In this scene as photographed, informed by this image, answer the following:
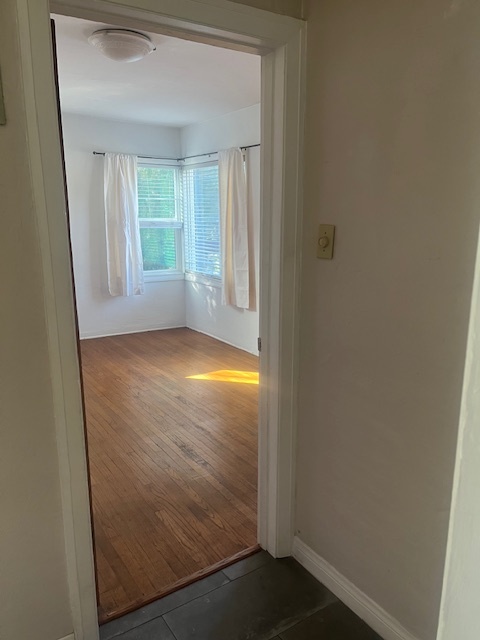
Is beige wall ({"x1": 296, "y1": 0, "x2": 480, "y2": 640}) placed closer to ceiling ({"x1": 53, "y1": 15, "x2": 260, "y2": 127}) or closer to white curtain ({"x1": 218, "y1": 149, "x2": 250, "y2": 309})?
ceiling ({"x1": 53, "y1": 15, "x2": 260, "y2": 127})

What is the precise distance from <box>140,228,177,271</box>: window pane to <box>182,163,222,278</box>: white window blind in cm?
19

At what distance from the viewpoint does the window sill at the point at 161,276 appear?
5863 millimetres

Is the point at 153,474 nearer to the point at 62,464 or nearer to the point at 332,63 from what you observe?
the point at 62,464

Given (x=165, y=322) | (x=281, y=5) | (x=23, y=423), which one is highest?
(x=281, y=5)

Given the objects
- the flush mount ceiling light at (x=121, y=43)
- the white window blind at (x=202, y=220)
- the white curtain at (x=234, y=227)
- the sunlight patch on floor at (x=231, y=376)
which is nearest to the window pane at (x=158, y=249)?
the white window blind at (x=202, y=220)

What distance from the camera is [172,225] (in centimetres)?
595

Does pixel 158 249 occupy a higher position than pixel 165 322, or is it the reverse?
pixel 158 249

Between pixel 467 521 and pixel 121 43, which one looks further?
pixel 121 43

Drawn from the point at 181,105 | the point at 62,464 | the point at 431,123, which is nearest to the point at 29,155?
the point at 62,464

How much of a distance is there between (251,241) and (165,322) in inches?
76.1

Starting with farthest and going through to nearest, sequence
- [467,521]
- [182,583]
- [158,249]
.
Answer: [158,249]
[182,583]
[467,521]

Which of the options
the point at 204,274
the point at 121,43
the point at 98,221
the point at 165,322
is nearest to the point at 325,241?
the point at 121,43

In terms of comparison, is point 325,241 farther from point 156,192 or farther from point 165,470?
point 156,192

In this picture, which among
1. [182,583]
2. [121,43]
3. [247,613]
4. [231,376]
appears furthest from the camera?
[231,376]
